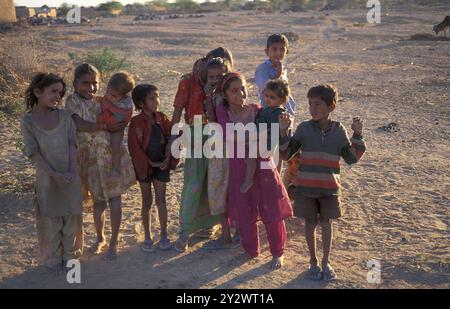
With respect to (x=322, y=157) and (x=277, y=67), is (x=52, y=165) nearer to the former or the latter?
(x=322, y=157)

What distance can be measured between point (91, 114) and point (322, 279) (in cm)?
204

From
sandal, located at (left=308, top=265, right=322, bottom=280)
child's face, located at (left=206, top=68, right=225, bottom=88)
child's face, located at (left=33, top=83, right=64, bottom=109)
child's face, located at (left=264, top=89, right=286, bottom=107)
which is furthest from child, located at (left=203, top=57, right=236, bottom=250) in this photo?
child's face, located at (left=33, top=83, right=64, bottom=109)

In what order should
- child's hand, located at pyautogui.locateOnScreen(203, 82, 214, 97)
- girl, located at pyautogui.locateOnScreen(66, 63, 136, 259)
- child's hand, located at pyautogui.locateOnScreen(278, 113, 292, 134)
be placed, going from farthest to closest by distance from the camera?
child's hand, located at pyautogui.locateOnScreen(203, 82, 214, 97) → girl, located at pyautogui.locateOnScreen(66, 63, 136, 259) → child's hand, located at pyautogui.locateOnScreen(278, 113, 292, 134)

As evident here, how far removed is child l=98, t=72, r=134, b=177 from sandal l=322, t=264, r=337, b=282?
1678mm

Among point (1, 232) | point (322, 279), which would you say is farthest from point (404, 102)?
point (1, 232)

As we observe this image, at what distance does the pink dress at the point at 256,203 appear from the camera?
384cm

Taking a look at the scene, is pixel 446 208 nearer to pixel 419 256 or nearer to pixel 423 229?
pixel 423 229

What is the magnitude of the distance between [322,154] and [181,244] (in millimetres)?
1338

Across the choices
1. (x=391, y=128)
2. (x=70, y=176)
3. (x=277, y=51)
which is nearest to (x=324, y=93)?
(x=277, y=51)

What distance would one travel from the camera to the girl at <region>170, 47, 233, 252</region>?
4012 millimetres

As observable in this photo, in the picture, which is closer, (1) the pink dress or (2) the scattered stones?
(1) the pink dress

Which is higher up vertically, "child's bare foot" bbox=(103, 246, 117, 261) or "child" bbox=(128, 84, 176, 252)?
"child" bbox=(128, 84, 176, 252)

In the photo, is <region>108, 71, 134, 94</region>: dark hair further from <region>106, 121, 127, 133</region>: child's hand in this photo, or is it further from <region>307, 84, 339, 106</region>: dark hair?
<region>307, 84, 339, 106</region>: dark hair

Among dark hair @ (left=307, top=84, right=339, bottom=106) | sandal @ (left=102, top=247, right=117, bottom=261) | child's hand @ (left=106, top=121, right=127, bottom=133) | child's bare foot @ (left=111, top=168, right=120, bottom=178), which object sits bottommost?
sandal @ (left=102, top=247, right=117, bottom=261)
